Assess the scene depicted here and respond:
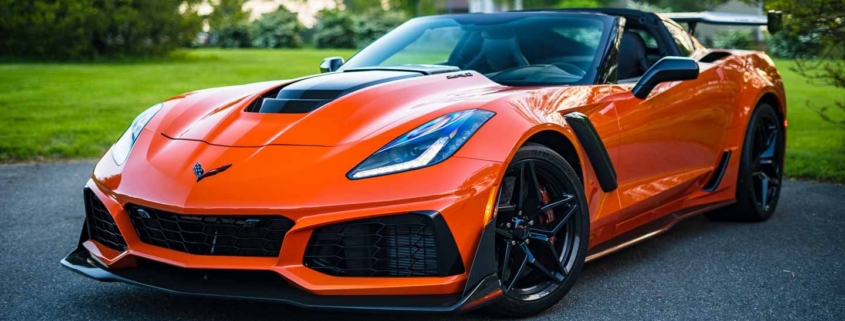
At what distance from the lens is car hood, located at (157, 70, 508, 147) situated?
144 inches

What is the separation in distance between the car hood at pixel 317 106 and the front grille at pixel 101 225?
0.38m

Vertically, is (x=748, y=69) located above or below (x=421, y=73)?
below

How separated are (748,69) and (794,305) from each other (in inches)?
88.1

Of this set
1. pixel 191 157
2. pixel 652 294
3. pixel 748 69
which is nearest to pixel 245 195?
pixel 191 157

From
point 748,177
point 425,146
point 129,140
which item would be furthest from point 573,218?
point 748,177

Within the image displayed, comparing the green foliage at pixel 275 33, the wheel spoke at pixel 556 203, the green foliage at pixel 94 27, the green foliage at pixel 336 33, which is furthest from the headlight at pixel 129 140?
the green foliage at pixel 275 33

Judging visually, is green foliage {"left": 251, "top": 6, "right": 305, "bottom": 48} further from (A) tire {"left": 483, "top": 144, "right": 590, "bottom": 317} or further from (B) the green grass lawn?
(A) tire {"left": 483, "top": 144, "right": 590, "bottom": 317}

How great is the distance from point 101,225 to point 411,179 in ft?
4.31

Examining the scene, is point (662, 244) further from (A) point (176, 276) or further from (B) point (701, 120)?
(A) point (176, 276)

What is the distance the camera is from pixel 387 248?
132 inches

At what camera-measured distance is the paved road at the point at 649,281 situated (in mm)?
3844

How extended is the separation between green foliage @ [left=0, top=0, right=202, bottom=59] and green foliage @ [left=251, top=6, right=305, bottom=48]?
1111 cm

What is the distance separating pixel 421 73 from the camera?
4.38 metres

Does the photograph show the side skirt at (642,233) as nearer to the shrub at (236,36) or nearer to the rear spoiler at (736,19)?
the rear spoiler at (736,19)
